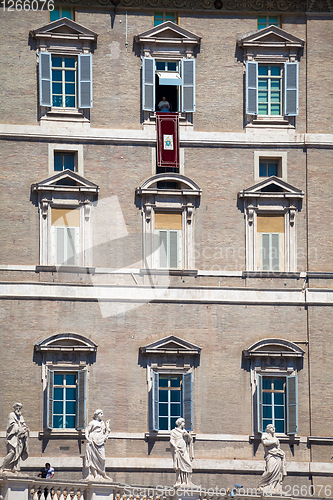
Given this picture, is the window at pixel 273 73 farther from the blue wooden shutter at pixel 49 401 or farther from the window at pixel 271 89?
the blue wooden shutter at pixel 49 401

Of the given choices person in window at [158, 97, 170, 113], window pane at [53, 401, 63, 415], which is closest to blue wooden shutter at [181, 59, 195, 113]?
person in window at [158, 97, 170, 113]

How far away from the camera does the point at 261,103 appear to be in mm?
42438

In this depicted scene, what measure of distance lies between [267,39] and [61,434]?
14.3 metres

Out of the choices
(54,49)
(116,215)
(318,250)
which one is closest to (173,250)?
(116,215)

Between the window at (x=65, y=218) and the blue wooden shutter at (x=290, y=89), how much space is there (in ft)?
22.2

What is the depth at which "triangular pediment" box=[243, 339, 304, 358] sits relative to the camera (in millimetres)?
40625

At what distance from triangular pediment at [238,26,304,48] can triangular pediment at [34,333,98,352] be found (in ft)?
35.6

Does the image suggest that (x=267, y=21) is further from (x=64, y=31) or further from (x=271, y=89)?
(x=64, y=31)

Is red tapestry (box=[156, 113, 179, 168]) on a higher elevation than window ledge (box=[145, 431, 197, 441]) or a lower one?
higher

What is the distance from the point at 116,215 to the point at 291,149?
20.1ft

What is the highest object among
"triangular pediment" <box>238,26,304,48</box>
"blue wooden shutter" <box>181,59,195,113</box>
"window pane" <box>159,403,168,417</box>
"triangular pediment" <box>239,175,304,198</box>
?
"triangular pediment" <box>238,26,304,48</box>

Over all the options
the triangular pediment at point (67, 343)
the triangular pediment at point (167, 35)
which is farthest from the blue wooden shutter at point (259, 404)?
the triangular pediment at point (167, 35)

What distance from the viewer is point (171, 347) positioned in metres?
40.6

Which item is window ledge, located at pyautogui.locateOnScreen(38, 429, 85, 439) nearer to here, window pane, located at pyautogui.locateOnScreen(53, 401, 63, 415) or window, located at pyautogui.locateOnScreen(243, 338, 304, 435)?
window pane, located at pyautogui.locateOnScreen(53, 401, 63, 415)
